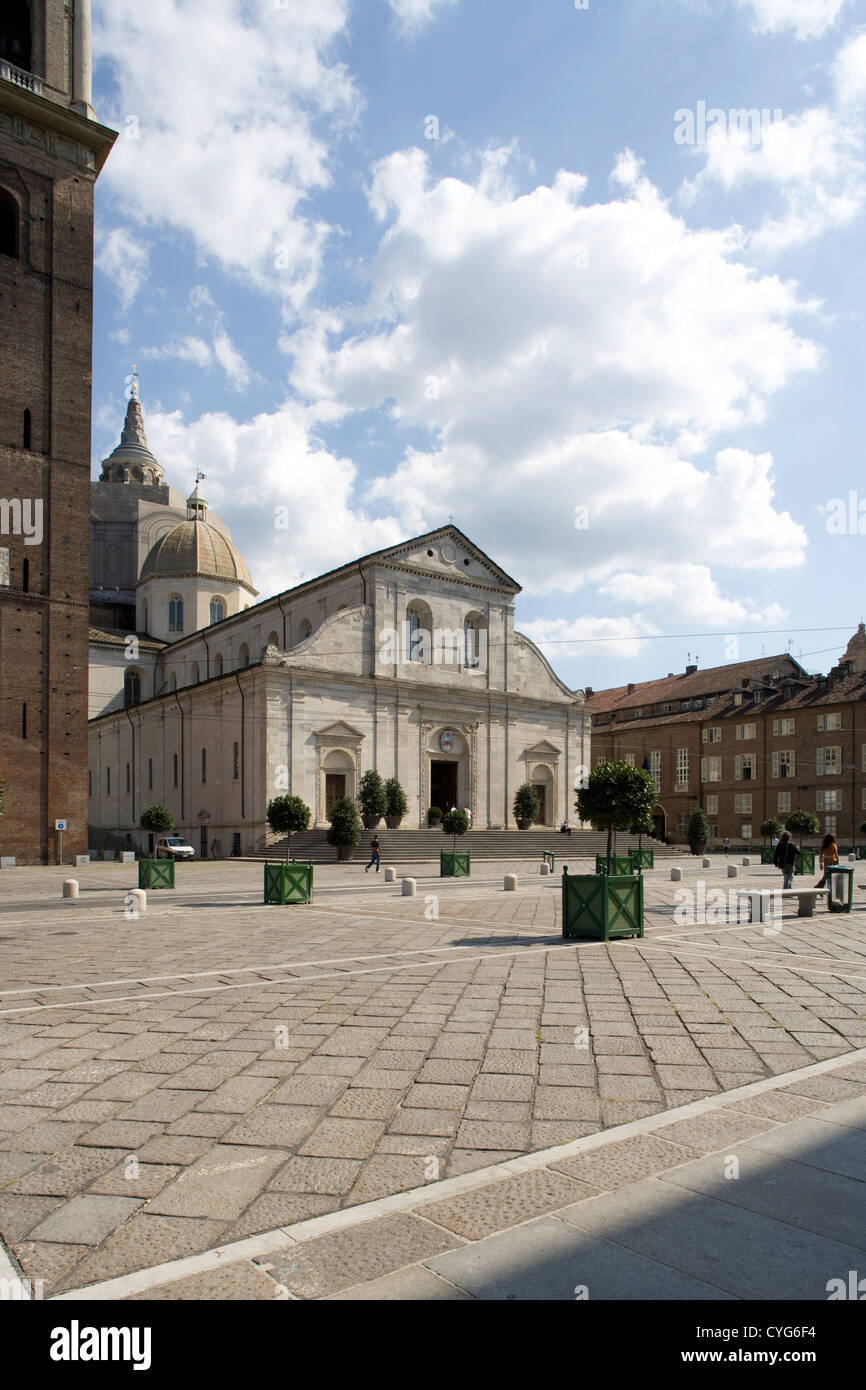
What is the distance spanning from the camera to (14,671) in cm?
3512

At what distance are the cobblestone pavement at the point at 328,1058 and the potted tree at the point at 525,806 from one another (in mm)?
36311

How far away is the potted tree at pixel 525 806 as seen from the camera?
49500mm

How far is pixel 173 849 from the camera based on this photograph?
43406 millimetres

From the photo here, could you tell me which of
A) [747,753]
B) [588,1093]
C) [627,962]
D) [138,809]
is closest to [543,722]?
[747,753]

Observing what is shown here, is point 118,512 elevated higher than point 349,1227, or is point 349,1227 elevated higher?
point 118,512

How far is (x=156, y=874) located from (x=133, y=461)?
55.9 meters

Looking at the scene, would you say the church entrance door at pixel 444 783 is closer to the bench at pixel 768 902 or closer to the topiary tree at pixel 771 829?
the topiary tree at pixel 771 829

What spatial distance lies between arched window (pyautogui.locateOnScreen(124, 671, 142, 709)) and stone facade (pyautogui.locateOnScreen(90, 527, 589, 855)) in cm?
392

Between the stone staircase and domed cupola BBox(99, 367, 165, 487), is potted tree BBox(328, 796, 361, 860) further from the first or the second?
domed cupola BBox(99, 367, 165, 487)

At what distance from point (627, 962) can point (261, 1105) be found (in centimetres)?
638

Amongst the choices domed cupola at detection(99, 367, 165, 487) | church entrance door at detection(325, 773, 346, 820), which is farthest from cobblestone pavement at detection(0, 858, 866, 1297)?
domed cupola at detection(99, 367, 165, 487)

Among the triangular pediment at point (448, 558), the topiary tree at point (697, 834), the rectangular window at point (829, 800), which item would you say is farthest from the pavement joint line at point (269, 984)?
the rectangular window at point (829, 800)

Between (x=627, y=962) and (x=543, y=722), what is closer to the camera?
(x=627, y=962)

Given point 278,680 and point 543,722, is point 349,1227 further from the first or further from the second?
point 543,722
